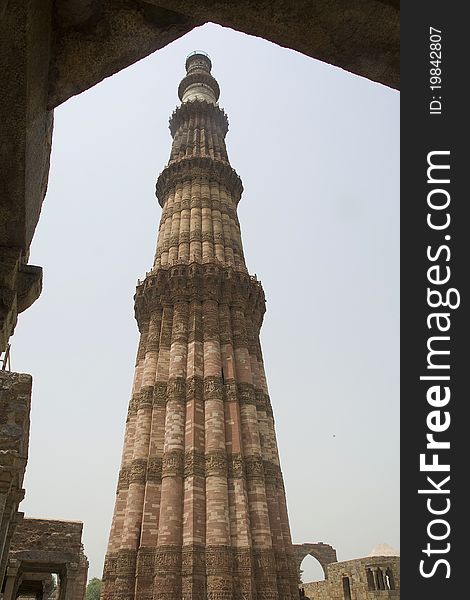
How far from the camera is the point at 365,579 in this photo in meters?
22.5

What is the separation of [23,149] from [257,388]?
13.1 metres

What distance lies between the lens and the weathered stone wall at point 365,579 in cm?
2194

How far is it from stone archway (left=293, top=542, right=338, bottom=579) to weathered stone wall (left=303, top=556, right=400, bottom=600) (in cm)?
425

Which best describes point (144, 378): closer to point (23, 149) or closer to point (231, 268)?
point (231, 268)

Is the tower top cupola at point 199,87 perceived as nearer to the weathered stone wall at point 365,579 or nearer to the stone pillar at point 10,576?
the stone pillar at point 10,576

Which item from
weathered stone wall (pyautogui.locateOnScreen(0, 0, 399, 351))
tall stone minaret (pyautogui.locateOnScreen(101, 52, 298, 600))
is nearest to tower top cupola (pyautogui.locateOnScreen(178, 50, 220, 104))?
tall stone minaret (pyautogui.locateOnScreen(101, 52, 298, 600))

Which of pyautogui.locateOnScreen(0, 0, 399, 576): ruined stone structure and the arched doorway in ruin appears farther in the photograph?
the arched doorway in ruin

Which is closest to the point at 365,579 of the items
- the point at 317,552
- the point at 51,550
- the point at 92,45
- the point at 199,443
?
the point at 317,552

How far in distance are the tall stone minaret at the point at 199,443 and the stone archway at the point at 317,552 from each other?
1817cm

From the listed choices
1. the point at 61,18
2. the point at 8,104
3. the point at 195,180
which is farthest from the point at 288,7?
the point at 195,180

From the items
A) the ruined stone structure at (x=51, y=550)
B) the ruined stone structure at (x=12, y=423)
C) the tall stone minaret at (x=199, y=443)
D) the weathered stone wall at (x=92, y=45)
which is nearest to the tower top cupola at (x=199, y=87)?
the tall stone minaret at (x=199, y=443)

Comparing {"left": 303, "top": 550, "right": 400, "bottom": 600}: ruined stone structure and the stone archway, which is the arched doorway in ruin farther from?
{"left": 303, "top": 550, "right": 400, "bottom": 600}: ruined stone structure

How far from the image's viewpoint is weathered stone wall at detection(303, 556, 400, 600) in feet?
72.0

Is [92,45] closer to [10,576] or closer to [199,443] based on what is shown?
[10,576]
